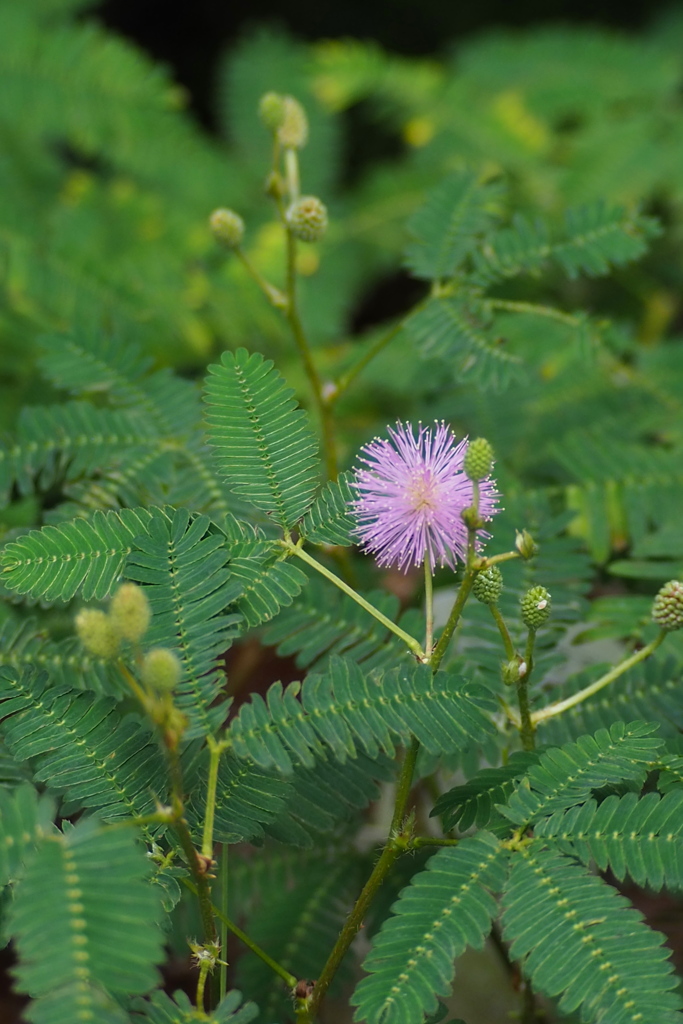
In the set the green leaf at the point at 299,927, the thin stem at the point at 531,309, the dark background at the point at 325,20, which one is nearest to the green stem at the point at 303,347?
the thin stem at the point at 531,309

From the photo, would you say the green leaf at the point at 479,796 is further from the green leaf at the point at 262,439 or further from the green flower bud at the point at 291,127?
the green flower bud at the point at 291,127

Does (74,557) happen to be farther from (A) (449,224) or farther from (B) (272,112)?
(A) (449,224)

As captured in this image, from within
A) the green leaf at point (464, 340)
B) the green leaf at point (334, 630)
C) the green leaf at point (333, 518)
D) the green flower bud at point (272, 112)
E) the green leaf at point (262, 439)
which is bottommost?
the green leaf at point (334, 630)

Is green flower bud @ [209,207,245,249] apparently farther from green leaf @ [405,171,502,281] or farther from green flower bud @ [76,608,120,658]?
green flower bud @ [76,608,120,658]

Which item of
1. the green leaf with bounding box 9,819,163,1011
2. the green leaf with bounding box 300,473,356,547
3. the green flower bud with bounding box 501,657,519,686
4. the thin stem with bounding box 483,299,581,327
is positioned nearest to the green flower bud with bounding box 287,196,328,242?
the thin stem with bounding box 483,299,581,327

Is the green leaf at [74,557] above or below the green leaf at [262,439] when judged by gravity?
below

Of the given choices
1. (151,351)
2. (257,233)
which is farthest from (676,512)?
(257,233)
